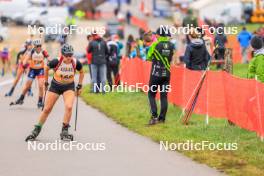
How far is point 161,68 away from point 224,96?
1385mm

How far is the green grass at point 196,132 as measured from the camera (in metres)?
12.5

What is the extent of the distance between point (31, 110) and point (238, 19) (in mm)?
50907

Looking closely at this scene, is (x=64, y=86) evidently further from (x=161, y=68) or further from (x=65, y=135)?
(x=161, y=68)

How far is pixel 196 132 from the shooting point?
52.7 feet

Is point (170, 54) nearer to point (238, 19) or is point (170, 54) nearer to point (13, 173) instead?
point (13, 173)

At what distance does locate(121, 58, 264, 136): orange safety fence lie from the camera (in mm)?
14516

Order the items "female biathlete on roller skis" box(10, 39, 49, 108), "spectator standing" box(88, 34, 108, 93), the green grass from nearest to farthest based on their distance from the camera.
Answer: the green grass
"female biathlete on roller skis" box(10, 39, 49, 108)
"spectator standing" box(88, 34, 108, 93)

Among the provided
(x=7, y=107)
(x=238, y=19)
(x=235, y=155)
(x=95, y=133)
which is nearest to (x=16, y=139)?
(x=95, y=133)

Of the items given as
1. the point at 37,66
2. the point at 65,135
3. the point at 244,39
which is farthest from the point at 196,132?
the point at 244,39

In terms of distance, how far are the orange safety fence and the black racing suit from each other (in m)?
0.86

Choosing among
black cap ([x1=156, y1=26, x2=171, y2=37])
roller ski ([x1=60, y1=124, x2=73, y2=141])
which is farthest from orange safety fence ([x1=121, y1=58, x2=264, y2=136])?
roller ski ([x1=60, y1=124, x2=73, y2=141])

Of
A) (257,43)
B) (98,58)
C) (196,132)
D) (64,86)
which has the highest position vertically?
(257,43)

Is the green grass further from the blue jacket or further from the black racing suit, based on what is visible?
the blue jacket

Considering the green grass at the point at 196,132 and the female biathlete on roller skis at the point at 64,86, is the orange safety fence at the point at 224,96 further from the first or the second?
the female biathlete on roller skis at the point at 64,86
